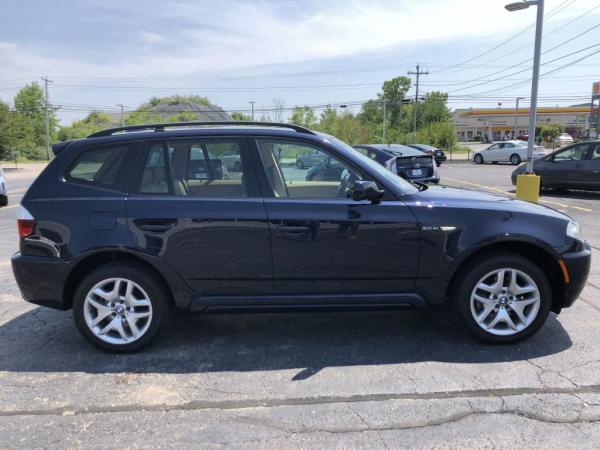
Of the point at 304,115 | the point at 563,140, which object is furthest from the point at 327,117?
the point at 563,140

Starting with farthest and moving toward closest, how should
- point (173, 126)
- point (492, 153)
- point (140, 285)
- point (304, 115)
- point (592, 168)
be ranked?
1. point (304, 115)
2. point (492, 153)
3. point (592, 168)
4. point (173, 126)
5. point (140, 285)

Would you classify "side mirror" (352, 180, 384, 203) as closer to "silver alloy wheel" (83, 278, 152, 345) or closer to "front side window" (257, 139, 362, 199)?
"front side window" (257, 139, 362, 199)

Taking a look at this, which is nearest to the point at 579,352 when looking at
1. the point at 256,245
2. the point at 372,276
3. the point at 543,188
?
the point at 372,276

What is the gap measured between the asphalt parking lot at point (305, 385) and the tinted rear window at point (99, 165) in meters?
1.37

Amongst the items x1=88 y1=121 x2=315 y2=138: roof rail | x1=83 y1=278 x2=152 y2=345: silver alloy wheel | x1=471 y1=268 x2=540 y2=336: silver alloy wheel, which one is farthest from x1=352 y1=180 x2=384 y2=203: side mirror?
x1=83 y1=278 x2=152 y2=345: silver alloy wheel

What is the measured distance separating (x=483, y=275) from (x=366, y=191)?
1.12 meters

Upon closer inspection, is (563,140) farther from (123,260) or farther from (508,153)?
(123,260)

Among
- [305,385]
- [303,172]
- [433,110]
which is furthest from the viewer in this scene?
[433,110]

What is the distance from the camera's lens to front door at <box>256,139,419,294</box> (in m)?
3.85

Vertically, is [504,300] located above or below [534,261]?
below

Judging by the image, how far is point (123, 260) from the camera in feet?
13.1

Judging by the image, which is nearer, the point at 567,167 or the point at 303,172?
the point at 303,172

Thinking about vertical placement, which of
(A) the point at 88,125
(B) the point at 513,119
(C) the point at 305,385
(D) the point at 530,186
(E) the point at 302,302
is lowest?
(C) the point at 305,385

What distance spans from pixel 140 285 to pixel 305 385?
4.81 feet
